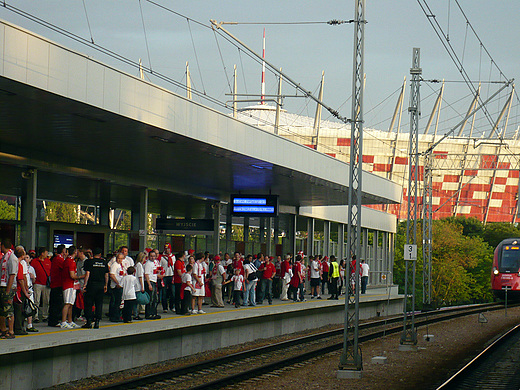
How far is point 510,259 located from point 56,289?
102ft

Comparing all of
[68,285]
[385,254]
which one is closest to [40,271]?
[68,285]

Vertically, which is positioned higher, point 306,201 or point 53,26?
point 53,26

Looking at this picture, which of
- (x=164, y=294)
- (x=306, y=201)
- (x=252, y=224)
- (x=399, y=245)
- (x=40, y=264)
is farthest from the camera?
(x=399, y=245)

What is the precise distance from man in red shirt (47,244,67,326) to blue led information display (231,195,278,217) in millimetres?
12071

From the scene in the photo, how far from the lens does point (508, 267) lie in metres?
39.3

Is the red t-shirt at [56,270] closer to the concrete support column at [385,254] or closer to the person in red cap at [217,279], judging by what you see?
the person in red cap at [217,279]

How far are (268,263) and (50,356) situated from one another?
1122 centimetres

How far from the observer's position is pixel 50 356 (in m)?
12.1

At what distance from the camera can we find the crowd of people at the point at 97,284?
1230 cm

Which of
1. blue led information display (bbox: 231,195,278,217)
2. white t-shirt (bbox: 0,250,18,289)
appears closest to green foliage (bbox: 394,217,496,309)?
blue led information display (bbox: 231,195,278,217)

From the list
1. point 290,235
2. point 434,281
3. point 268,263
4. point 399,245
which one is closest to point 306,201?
point 290,235

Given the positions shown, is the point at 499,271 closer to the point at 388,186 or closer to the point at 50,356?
the point at 388,186

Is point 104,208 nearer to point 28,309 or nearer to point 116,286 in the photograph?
point 116,286

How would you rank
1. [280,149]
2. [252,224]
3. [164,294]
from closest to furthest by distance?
1. [164,294]
2. [280,149]
3. [252,224]
